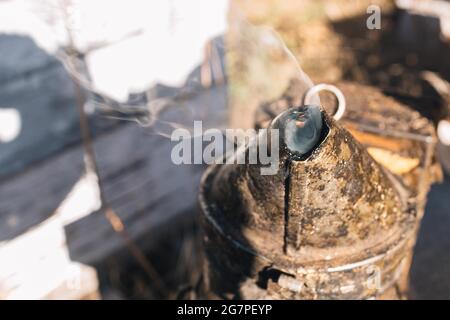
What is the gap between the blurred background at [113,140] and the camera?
2.74 metres

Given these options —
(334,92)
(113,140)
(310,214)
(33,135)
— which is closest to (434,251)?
(334,92)

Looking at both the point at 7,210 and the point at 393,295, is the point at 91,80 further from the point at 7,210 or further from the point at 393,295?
the point at 393,295

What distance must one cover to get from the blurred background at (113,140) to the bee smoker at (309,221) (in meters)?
0.68

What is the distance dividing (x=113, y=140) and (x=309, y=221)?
2026 mm

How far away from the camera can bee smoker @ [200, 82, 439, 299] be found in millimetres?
1550

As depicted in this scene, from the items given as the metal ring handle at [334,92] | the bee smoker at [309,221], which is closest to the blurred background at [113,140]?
the metal ring handle at [334,92]

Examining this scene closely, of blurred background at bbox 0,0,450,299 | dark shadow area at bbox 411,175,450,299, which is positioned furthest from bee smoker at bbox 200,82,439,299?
dark shadow area at bbox 411,175,450,299

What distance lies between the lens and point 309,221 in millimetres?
1687

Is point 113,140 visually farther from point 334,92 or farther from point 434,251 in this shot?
point 434,251

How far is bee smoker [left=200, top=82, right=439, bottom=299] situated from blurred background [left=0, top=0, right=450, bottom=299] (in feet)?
2.22

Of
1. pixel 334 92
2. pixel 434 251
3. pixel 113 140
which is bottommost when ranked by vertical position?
pixel 434 251

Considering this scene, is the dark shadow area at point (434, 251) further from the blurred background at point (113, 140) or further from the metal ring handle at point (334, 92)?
the metal ring handle at point (334, 92)
